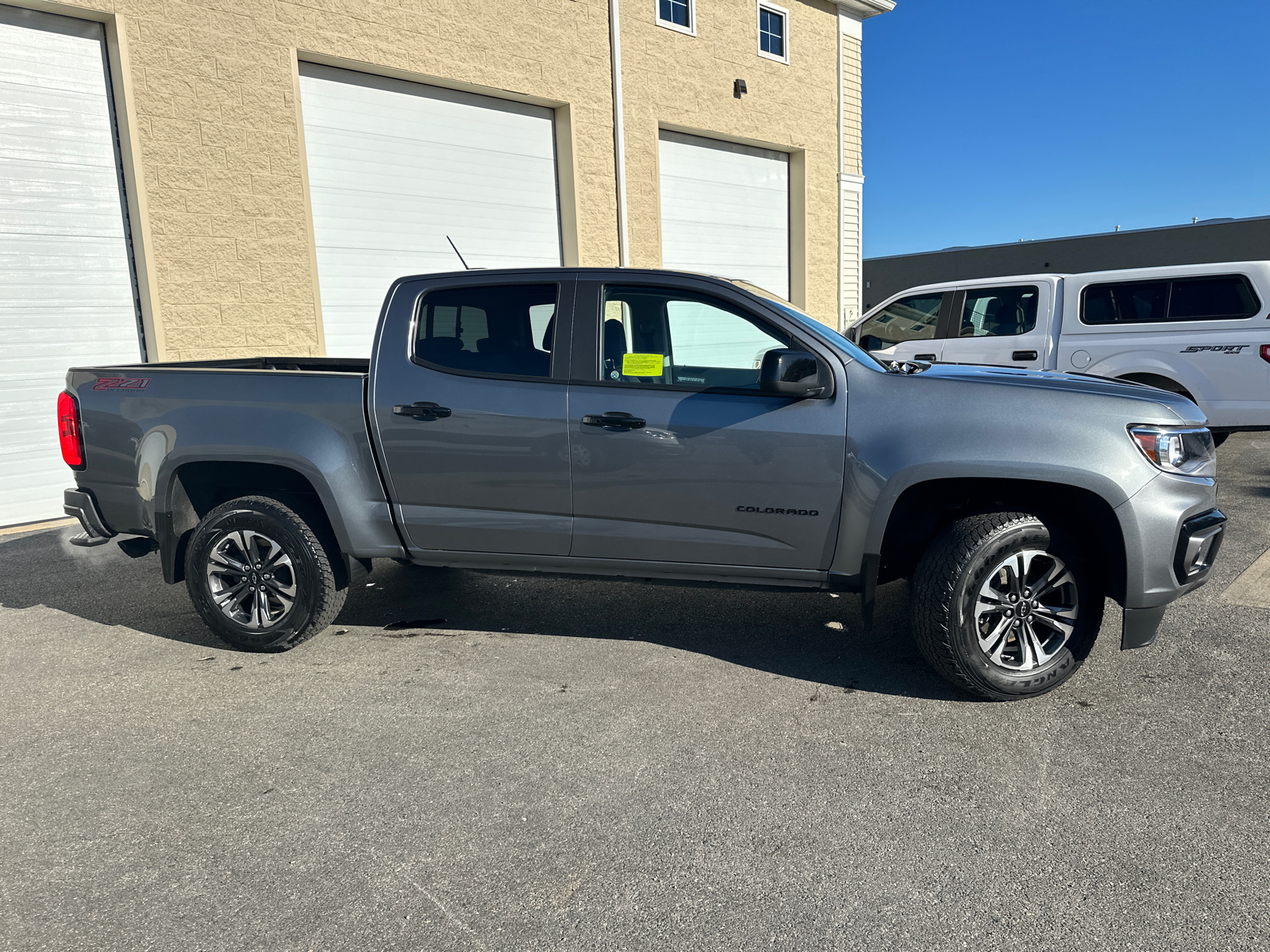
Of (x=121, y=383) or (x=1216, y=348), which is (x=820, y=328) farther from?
(x=1216, y=348)

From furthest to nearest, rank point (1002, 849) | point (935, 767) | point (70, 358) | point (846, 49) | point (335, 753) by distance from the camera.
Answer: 1. point (846, 49)
2. point (70, 358)
3. point (335, 753)
4. point (935, 767)
5. point (1002, 849)

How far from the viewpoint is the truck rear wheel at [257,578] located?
430 centimetres

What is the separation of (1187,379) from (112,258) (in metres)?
10.4

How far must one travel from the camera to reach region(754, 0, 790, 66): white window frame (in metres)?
14.1

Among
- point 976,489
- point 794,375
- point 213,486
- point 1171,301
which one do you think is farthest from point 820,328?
point 1171,301

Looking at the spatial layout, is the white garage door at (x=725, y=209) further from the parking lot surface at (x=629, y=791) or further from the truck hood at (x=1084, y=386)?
the parking lot surface at (x=629, y=791)

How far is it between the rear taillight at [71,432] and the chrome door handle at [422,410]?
6.02 feet

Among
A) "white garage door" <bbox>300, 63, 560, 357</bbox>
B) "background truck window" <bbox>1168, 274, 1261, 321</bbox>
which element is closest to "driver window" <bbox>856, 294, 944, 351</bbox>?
"background truck window" <bbox>1168, 274, 1261, 321</bbox>

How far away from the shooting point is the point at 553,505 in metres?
4.05

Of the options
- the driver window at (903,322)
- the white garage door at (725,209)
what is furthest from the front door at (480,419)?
the white garage door at (725,209)

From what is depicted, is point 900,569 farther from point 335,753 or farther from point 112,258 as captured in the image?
point 112,258

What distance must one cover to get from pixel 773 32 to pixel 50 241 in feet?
37.5

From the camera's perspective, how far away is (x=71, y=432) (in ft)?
14.9

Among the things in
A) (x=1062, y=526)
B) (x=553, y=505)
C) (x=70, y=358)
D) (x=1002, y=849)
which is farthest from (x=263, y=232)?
(x=1002, y=849)
